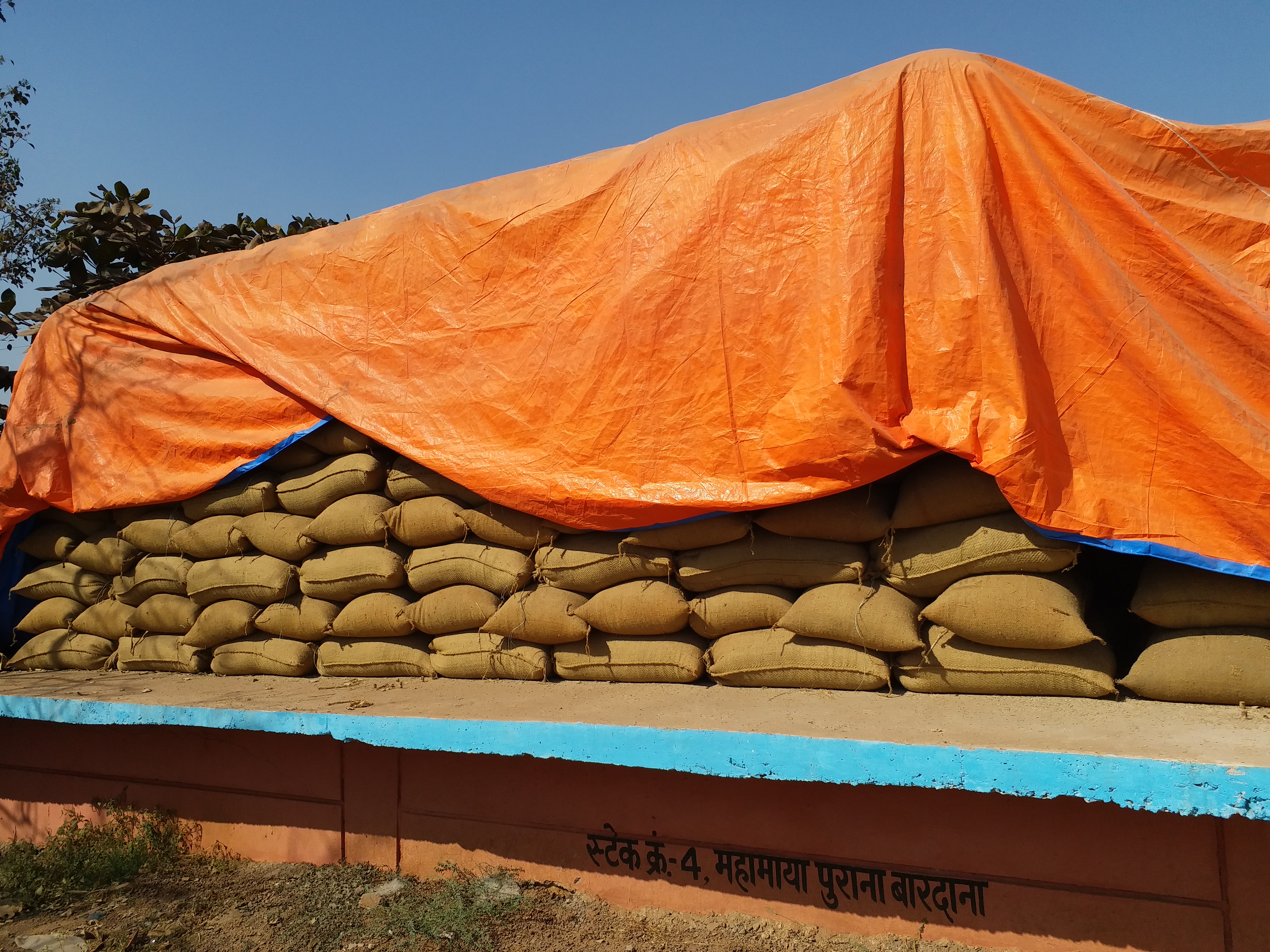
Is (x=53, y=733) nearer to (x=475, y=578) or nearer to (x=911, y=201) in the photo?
(x=475, y=578)

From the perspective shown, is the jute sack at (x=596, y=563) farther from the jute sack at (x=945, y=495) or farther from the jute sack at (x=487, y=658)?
the jute sack at (x=945, y=495)

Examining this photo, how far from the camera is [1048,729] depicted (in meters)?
1.86

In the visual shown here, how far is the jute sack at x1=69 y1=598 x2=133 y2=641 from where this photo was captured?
3523 millimetres

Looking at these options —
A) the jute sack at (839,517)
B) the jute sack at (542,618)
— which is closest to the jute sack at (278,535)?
the jute sack at (542,618)

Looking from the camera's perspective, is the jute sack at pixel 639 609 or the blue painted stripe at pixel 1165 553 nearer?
the blue painted stripe at pixel 1165 553

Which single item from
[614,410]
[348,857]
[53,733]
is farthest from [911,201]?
[53,733]

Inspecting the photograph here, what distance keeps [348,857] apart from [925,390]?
248 centimetres

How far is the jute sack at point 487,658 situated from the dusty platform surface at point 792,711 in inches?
1.2

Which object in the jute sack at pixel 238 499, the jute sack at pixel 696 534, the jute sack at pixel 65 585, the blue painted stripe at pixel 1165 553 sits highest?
the jute sack at pixel 238 499

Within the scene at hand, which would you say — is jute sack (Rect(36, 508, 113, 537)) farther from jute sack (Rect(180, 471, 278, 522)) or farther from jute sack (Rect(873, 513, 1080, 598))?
jute sack (Rect(873, 513, 1080, 598))

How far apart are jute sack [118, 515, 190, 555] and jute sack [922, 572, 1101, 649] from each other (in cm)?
276

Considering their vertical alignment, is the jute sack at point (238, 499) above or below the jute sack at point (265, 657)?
above

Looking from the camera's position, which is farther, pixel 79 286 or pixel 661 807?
pixel 79 286

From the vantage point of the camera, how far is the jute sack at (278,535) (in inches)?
123
